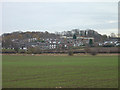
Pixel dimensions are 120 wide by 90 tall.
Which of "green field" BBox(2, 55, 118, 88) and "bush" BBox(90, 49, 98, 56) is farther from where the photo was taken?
"bush" BBox(90, 49, 98, 56)

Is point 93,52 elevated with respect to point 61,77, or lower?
lower

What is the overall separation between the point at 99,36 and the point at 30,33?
138 ft

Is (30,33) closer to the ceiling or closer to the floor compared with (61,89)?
closer to the ceiling

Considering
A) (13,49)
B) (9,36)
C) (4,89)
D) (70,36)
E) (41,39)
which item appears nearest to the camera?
(4,89)

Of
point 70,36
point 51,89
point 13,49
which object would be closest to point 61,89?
point 51,89

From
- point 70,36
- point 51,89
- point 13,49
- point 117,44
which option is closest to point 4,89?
point 51,89

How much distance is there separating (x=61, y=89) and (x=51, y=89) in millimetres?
725

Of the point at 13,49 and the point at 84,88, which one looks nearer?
the point at 84,88

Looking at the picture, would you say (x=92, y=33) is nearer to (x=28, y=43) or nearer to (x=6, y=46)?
(x=28, y=43)

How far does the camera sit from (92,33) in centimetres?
14662

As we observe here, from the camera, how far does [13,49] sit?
3981 inches

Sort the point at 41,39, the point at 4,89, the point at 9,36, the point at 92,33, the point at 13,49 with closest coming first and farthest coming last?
the point at 4,89 < the point at 13,49 < the point at 9,36 < the point at 41,39 < the point at 92,33

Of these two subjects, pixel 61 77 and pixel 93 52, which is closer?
pixel 61 77

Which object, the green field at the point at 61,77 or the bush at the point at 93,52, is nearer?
the green field at the point at 61,77
